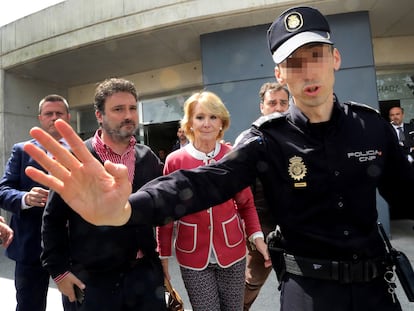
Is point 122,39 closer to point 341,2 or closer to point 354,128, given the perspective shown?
point 341,2

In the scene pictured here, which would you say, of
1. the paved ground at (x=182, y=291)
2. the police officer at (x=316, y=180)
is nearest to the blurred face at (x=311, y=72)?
the police officer at (x=316, y=180)

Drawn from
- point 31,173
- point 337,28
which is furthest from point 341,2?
point 31,173

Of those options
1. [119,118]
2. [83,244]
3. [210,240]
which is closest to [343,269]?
[210,240]

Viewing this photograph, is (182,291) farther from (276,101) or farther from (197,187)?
(197,187)

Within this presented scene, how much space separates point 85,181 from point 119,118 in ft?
3.70

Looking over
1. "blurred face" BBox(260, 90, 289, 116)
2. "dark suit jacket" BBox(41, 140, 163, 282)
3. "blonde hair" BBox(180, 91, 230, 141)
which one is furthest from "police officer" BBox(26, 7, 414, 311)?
"blurred face" BBox(260, 90, 289, 116)

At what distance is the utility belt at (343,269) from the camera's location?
124 cm

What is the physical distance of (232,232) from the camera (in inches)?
89.5

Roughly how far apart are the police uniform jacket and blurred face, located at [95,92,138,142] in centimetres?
91

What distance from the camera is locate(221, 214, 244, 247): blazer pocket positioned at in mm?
2244

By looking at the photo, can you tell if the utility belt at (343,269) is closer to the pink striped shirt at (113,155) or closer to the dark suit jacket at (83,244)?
the dark suit jacket at (83,244)

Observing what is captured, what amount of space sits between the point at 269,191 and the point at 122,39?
559 centimetres

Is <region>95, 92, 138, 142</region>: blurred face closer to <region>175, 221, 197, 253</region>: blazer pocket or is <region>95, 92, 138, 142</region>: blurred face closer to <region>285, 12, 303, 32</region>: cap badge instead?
<region>175, 221, 197, 253</region>: blazer pocket

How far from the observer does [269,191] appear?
54.2 inches
